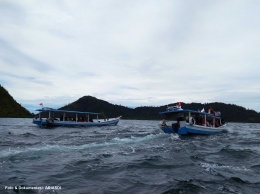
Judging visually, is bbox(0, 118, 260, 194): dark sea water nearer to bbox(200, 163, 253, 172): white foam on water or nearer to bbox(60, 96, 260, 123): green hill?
bbox(200, 163, 253, 172): white foam on water

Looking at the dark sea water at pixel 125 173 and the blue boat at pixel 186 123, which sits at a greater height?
the blue boat at pixel 186 123

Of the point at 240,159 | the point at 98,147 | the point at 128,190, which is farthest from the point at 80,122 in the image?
the point at 128,190

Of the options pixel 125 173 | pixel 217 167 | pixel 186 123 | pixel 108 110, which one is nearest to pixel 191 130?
pixel 186 123

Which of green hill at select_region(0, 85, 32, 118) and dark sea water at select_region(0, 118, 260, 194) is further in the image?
green hill at select_region(0, 85, 32, 118)

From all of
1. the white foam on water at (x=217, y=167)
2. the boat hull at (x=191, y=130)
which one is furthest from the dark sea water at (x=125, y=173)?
the boat hull at (x=191, y=130)

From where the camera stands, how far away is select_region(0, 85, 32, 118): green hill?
125 metres

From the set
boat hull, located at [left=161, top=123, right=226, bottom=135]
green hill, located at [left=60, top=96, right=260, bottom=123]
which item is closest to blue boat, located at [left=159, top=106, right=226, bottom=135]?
boat hull, located at [left=161, top=123, right=226, bottom=135]

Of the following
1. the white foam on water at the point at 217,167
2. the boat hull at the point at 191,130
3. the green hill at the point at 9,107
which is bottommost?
the white foam on water at the point at 217,167

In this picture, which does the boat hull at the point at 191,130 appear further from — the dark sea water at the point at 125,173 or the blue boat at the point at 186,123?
the dark sea water at the point at 125,173

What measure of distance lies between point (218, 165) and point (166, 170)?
276cm

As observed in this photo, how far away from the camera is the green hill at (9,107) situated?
410 feet

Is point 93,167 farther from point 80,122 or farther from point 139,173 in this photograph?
point 80,122

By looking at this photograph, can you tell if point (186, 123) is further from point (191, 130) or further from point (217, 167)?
point (217, 167)

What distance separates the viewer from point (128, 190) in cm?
732
